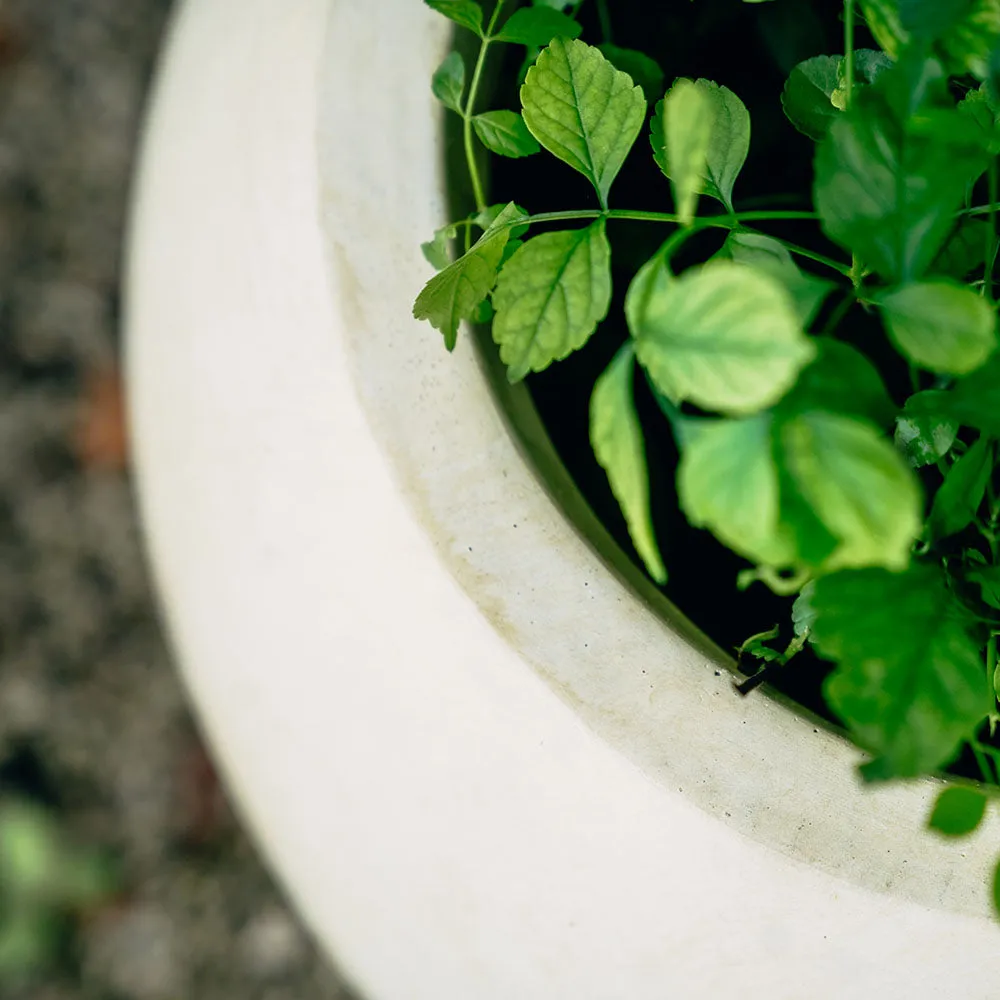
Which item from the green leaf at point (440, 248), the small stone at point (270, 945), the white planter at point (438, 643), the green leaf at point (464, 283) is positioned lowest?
the small stone at point (270, 945)

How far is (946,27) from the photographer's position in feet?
0.97

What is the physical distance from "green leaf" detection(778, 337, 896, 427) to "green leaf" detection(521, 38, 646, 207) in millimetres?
126

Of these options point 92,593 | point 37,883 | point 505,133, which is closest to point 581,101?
point 505,133

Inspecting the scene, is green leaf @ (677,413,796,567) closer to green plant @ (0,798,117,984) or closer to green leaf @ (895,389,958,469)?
green leaf @ (895,389,958,469)

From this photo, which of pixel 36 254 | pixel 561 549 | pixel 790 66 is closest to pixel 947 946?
pixel 561 549

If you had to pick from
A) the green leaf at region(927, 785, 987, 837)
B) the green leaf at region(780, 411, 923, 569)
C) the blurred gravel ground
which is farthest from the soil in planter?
the blurred gravel ground

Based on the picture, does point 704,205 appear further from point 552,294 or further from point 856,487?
point 856,487

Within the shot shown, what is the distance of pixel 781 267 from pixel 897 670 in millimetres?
119

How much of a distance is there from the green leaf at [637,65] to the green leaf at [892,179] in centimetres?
19

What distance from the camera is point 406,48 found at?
47cm

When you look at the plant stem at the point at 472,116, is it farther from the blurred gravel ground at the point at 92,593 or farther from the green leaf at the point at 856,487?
the blurred gravel ground at the point at 92,593

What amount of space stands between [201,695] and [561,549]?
14.1 inches

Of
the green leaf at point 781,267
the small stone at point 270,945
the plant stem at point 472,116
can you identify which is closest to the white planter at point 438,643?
the plant stem at point 472,116

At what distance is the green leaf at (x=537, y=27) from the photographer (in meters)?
0.41
